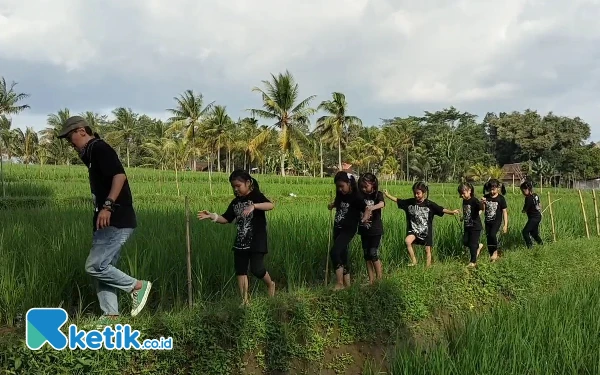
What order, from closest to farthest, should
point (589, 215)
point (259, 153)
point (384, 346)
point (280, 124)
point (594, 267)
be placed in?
point (384, 346), point (594, 267), point (589, 215), point (280, 124), point (259, 153)

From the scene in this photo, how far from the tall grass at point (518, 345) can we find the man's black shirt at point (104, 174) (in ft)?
7.17

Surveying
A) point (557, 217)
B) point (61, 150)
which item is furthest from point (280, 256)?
point (61, 150)

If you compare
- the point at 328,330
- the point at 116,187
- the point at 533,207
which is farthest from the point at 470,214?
the point at 116,187

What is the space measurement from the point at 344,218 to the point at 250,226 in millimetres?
1194

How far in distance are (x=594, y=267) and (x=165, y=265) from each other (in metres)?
6.06

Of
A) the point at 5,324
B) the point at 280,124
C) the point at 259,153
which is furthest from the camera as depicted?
the point at 259,153

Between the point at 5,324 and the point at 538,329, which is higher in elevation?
the point at 5,324

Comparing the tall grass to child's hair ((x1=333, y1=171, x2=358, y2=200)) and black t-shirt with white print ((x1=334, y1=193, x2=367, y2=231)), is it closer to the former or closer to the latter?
black t-shirt with white print ((x1=334, y1=193, x2=367, y2=231))

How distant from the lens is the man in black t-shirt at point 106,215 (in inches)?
119

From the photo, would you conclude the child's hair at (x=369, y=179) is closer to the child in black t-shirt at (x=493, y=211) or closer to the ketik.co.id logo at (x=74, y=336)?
the child in black t-shirt at (x=493, y=211)

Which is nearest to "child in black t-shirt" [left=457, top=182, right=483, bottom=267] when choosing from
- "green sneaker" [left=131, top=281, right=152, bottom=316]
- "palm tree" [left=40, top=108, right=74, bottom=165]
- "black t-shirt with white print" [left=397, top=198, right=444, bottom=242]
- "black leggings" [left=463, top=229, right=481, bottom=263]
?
"black leggings" [left=463, top=229, right=481, bottom=263]

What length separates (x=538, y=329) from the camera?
3.51 meters

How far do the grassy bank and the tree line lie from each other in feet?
79.3

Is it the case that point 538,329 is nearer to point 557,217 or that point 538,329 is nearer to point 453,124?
point 557,217
